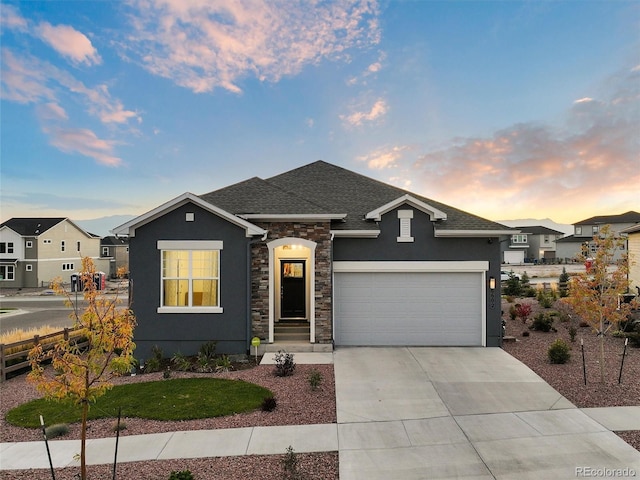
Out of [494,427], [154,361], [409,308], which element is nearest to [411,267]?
[409,308]

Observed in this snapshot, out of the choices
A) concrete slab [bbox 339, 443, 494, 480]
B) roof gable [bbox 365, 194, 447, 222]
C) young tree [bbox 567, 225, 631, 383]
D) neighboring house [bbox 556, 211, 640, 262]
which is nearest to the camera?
concrete slab [bbox 339, 443, 494, 480]

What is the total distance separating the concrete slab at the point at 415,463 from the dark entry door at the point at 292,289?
7.63 m

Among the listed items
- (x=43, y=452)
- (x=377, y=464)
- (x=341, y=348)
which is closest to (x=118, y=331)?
(x=43, y=452)

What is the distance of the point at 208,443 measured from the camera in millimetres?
5551

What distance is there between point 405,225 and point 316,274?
3501mm

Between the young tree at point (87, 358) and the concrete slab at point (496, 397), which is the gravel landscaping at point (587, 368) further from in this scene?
the young tree at point (87, 358)

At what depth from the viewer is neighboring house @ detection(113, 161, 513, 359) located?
1022cm

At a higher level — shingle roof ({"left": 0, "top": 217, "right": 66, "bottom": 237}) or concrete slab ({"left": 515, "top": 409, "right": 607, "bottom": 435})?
shingle roof ({"left": 0, "top": 217, "right": 66, "bottom": 237})

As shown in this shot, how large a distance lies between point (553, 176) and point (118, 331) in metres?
22.5

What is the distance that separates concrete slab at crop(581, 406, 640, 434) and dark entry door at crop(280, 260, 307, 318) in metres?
8.64

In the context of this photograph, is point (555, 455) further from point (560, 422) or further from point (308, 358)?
point (308, 358)

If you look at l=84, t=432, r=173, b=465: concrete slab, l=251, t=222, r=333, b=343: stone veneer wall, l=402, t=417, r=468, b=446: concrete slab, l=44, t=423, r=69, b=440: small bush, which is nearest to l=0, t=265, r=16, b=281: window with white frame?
l=251, t=222, r=333, b=343: stone veneer wall

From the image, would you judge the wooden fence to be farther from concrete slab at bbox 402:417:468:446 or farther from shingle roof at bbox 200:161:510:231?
concrete slab at bbox 402:417:468:446

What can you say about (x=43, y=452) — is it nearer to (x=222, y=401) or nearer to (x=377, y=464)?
(x=222, y=401)
